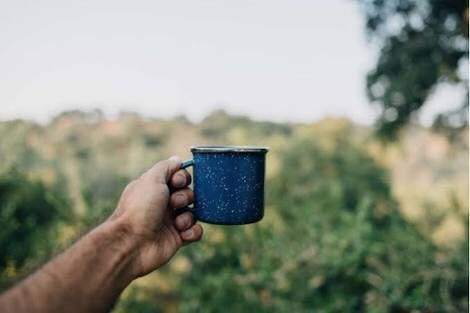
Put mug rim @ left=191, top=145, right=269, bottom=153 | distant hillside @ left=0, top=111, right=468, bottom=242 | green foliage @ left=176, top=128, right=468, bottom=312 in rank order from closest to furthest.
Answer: mug rim @ left=191, top=145, right=269, bottom=153 → green foliage @ left=176, top=128, right=468, bottom=312 → distant hillside @ left=0, top=111, right=468, bottom=242

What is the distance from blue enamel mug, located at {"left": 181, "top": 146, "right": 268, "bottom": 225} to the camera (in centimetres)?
132

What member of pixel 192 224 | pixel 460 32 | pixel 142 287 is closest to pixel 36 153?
pixel 142 287

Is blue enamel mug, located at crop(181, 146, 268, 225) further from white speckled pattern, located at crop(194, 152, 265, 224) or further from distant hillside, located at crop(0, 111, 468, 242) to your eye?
distant hillside, located at crop(0, 111, 468, 242)

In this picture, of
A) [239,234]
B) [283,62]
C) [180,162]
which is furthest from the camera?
[283,62]

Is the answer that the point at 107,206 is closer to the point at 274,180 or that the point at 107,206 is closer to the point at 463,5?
the point at 463,5

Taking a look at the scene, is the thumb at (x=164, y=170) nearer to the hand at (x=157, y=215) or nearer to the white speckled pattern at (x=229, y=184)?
the hand at (x=157, y=215)

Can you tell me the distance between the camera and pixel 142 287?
5523 millimetres

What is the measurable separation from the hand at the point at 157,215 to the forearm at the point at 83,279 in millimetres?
49

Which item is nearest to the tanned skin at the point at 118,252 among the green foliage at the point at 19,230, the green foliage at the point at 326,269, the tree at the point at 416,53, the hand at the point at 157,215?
the hand at the point at 157,215

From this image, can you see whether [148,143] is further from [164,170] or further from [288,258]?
[164,170]

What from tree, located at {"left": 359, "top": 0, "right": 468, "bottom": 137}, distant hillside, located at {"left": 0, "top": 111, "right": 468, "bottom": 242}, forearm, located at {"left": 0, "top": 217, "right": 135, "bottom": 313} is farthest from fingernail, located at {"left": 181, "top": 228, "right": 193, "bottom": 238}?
distant hillside, located at {"left": 0, "top": 111, "right": 468, "bottom": 242}

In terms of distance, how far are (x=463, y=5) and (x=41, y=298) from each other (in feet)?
23.7

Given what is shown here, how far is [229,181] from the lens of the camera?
133 cm

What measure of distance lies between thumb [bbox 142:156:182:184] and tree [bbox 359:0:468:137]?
21.4 feet
